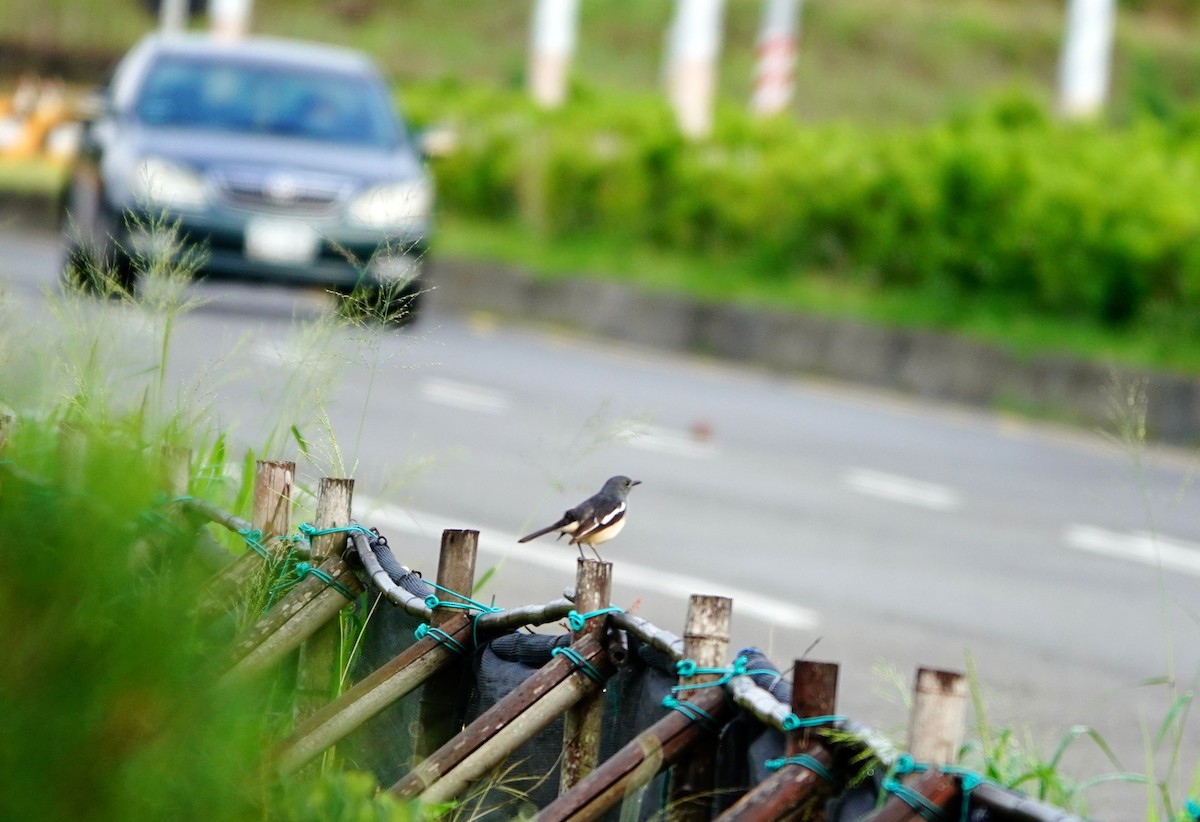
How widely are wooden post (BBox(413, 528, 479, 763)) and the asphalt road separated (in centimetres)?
34

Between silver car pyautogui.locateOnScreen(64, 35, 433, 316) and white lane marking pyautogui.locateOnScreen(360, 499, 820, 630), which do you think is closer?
white lane marking pyautogui.locateOnScreen(360, 499, 820, 630)

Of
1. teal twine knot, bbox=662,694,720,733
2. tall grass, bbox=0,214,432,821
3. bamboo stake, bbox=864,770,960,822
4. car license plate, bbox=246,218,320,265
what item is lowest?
car license plate, bbox=246,218,320,265

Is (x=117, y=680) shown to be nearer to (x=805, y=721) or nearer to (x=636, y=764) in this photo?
(x=805, y=721)

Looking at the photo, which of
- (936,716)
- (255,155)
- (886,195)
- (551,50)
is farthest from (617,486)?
(551,50)

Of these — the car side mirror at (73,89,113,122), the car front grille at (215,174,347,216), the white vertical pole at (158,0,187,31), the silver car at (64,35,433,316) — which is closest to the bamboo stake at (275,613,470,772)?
the silver car at (64,35,433,316)

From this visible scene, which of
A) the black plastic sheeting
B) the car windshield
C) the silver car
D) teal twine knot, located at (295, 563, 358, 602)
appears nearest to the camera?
the black plastic sheeting

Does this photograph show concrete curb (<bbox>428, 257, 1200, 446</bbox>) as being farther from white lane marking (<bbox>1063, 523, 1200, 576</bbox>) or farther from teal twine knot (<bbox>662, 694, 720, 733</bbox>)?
teal twine knot (<bbox>662, 694, 720, 733</bbox>)

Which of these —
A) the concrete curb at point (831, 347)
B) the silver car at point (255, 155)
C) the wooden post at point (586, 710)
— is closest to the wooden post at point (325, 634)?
the wooden post at point (586, 710)

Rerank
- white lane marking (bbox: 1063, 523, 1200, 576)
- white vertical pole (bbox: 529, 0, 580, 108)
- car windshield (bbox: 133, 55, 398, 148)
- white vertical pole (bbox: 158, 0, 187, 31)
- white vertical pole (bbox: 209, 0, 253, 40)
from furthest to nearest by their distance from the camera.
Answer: white vertical pole (bbox: 158, 0, 187, 31)
white vertical pole (bbox: 209, 0, 253, 40)
white vertical pole (bbox: 529, 0, 580, 108)
car windshield (bbox: 133, 55, 398, 148)
white lane marking (bbox: 1063, 523, 1200, 576)

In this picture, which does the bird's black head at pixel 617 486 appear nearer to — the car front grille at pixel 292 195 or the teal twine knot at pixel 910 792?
the teal twine knot at pixel 910 792

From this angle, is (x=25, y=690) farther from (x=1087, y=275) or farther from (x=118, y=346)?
(x=1087, y=275)

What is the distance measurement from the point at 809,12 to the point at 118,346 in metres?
53.6

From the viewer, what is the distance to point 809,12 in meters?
56.2

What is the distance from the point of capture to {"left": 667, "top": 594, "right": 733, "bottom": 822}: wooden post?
2.77m
